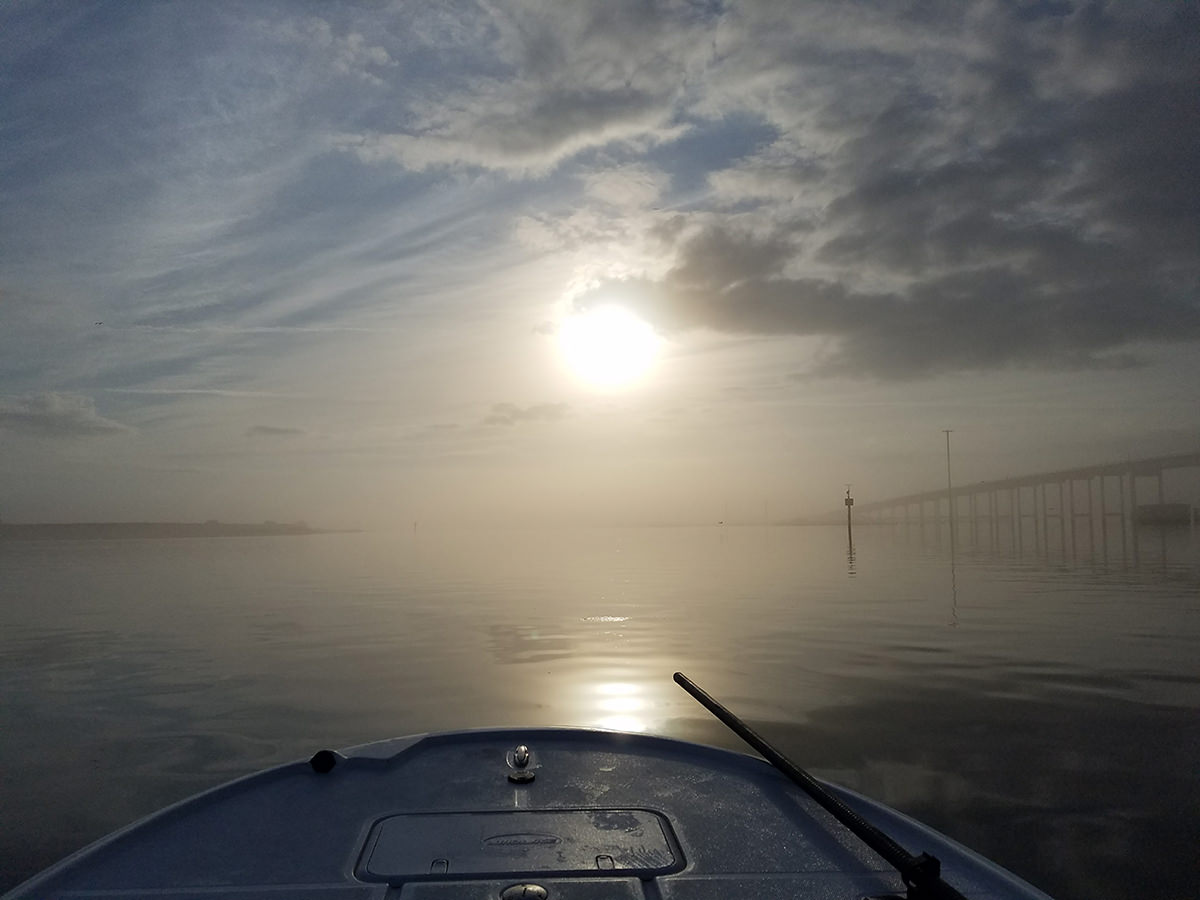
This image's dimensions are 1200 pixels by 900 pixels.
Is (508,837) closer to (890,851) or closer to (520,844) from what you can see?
(520,844)

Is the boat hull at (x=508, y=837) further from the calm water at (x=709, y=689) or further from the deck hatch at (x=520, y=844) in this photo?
the calm water at (x=709, y=689)

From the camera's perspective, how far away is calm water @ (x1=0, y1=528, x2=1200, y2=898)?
7742 mm

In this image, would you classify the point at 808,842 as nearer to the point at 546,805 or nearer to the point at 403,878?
the point at 546,805

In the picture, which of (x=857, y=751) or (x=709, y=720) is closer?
(x=857, y=751)

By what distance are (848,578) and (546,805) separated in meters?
34.0

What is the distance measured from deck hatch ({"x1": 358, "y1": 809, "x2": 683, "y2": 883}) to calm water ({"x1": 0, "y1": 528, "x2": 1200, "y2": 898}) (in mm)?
3899

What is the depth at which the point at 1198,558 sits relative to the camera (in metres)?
48.8

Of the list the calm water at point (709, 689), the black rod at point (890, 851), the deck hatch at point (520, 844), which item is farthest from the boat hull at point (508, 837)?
the calm water at point (709, 689)

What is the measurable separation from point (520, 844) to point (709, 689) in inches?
378

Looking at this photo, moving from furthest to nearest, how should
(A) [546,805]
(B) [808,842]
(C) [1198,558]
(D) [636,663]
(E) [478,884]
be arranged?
(C) [1198,558]
(D) [636,663]
(A) [546,805]
(B) [808,842]
(E) [478,884]

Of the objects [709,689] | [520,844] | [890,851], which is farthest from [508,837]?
[709,689]

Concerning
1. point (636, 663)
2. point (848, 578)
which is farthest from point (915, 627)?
point (848, 578)

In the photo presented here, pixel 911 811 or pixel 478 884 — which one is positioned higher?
pixel 478 884

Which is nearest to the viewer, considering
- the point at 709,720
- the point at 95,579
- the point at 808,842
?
the point at 808,842
